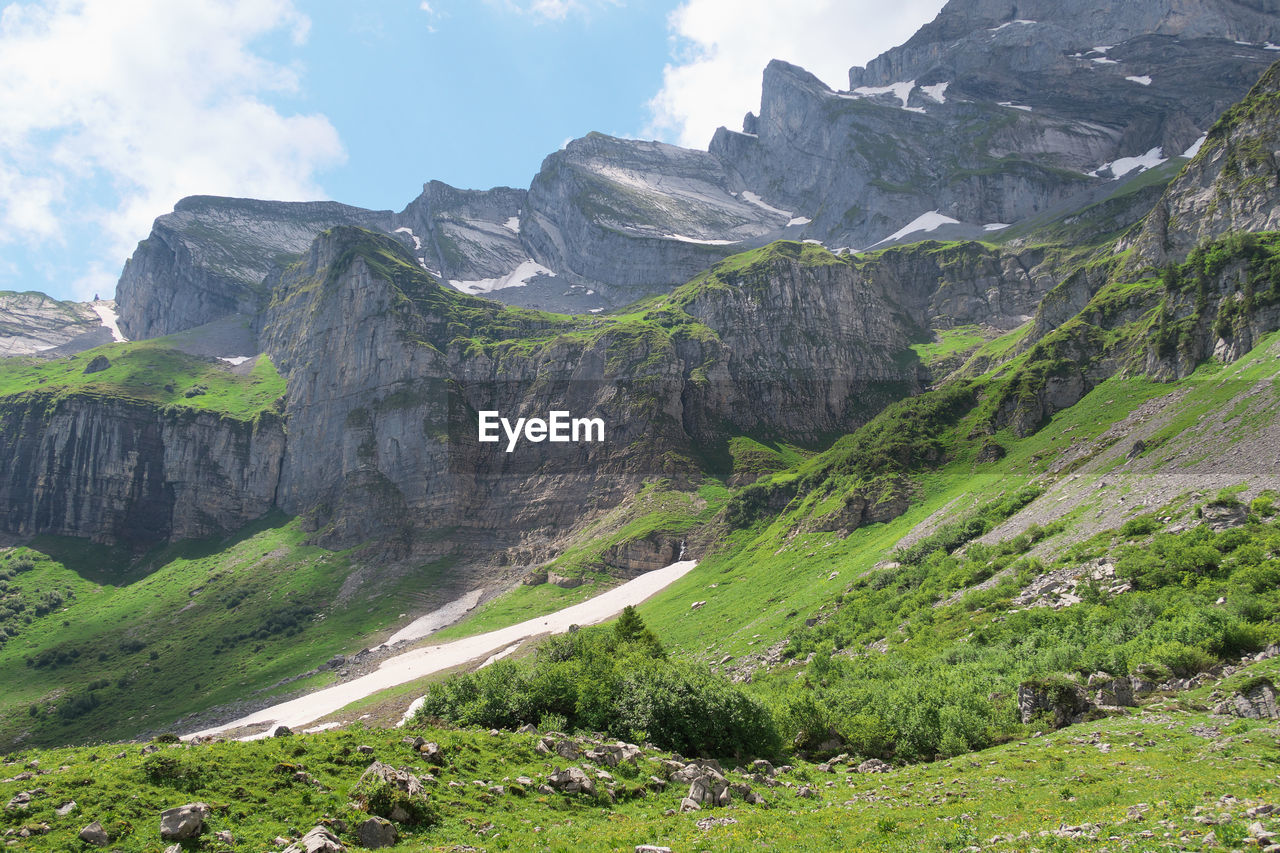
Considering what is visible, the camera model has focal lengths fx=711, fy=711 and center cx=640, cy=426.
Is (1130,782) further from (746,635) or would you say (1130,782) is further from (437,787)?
(746,635)

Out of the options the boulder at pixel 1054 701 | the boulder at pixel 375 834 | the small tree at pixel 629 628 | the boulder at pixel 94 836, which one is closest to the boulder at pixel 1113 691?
the boulder at pixel 1054 701

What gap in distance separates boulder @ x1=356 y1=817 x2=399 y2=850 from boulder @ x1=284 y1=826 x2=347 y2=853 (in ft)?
3.34

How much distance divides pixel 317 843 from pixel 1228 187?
157 m

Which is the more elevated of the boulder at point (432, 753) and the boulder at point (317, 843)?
the boulder at point (317, 843)

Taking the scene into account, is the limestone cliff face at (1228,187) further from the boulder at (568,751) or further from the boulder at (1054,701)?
the boulder at (568,751)

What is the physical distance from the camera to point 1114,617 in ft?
137

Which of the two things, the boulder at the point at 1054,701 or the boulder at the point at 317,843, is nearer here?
the boulder at the point at 317,843

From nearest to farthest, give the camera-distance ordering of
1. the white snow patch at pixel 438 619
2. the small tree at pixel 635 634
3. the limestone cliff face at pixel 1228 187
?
the small tree at pixel 635 634 → the limestone cliff face at pixel 1228 187 → the white snow patch at pixel 438 619

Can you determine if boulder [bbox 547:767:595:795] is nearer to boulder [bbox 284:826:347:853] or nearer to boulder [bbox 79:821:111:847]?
boulder [bbox 284:826:347:853]

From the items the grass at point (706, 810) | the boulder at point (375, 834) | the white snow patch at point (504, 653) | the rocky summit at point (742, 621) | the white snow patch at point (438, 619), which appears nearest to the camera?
the grass at point (706, 810)

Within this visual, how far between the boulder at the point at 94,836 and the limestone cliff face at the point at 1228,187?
142 meters

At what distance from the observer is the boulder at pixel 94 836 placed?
19.5 m

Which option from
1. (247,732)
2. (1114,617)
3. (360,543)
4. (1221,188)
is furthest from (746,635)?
(360,543)

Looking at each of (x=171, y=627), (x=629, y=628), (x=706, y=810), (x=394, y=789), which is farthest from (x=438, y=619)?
(x=706, y=810)
